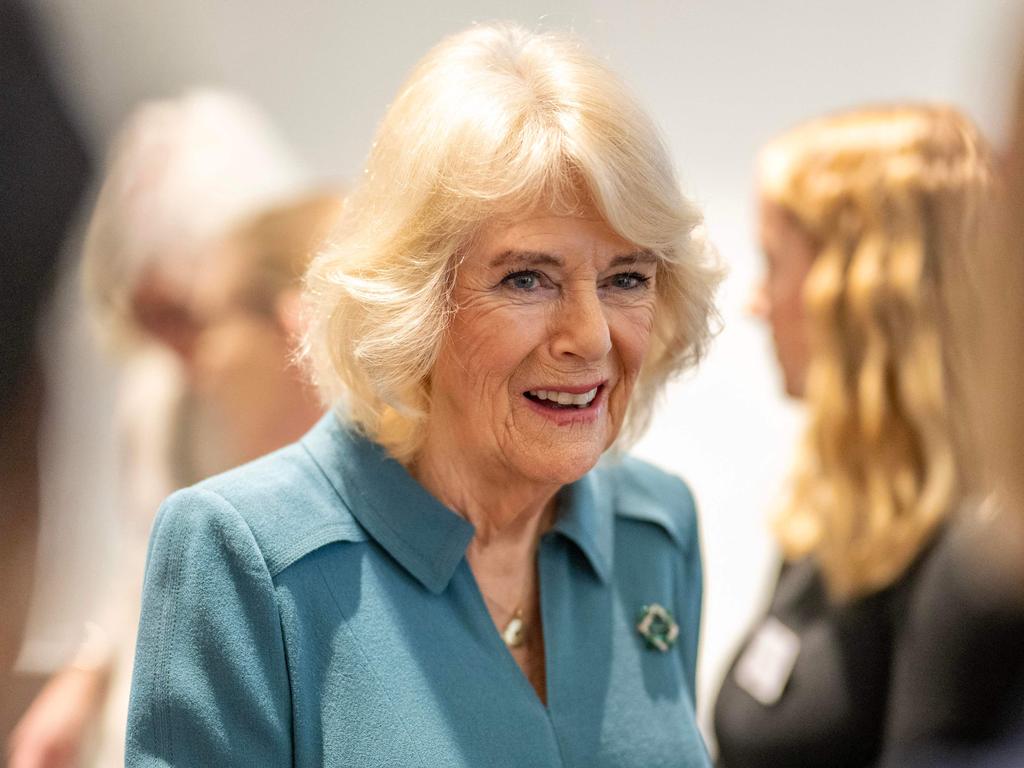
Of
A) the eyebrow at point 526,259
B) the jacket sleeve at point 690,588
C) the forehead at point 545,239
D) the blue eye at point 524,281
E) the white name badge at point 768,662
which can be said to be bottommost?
the white name badge at point 768,662

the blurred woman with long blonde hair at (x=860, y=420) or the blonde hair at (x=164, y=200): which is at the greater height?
the blonde hair at (x=164, y=200)

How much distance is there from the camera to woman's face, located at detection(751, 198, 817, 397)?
2.61 metres

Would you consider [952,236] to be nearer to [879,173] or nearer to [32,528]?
[879,173]

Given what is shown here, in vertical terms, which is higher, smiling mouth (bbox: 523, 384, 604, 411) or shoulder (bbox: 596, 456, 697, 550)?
smiling mouth (bbox: 523, 384, 604, 411)

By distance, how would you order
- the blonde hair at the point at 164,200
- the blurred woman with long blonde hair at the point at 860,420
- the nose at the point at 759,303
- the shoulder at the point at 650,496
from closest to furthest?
the shoulder at the point at 650,496 → the blurred woman with long blonde hair at the point at 860,420 → the nose at the point at 759,303 → the blonde hair at the point at 164,200

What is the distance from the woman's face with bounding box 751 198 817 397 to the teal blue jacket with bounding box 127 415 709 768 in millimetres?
1026

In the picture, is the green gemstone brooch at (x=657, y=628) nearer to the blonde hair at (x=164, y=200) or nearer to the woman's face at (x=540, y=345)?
the woman's face at (x=540, y=345)

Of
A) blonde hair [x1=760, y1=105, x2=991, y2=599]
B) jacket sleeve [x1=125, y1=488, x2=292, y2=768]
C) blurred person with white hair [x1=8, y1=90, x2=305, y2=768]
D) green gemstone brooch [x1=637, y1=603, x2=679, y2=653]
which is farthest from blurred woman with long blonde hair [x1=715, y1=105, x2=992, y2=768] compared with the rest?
blurred person with white hair [x1=8, y1=90, x2=305, y2=768]

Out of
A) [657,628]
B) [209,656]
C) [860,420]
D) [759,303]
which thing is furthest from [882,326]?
[209,656]

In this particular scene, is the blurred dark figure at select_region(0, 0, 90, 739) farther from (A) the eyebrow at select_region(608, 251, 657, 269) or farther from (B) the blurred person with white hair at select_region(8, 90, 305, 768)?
(A) the eyebrow at select_region(608, 251, 657, 269)

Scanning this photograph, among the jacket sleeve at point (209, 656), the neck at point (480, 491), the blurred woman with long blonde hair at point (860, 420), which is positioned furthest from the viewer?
the blurred woman with long blonde hair at point (860, 420)

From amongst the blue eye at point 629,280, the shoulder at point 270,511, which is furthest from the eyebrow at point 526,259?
the shoulder at point 270,511

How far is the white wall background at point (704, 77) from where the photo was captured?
383 centimetres

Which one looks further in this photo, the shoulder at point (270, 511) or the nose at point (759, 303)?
the nose at point (759, 303)
